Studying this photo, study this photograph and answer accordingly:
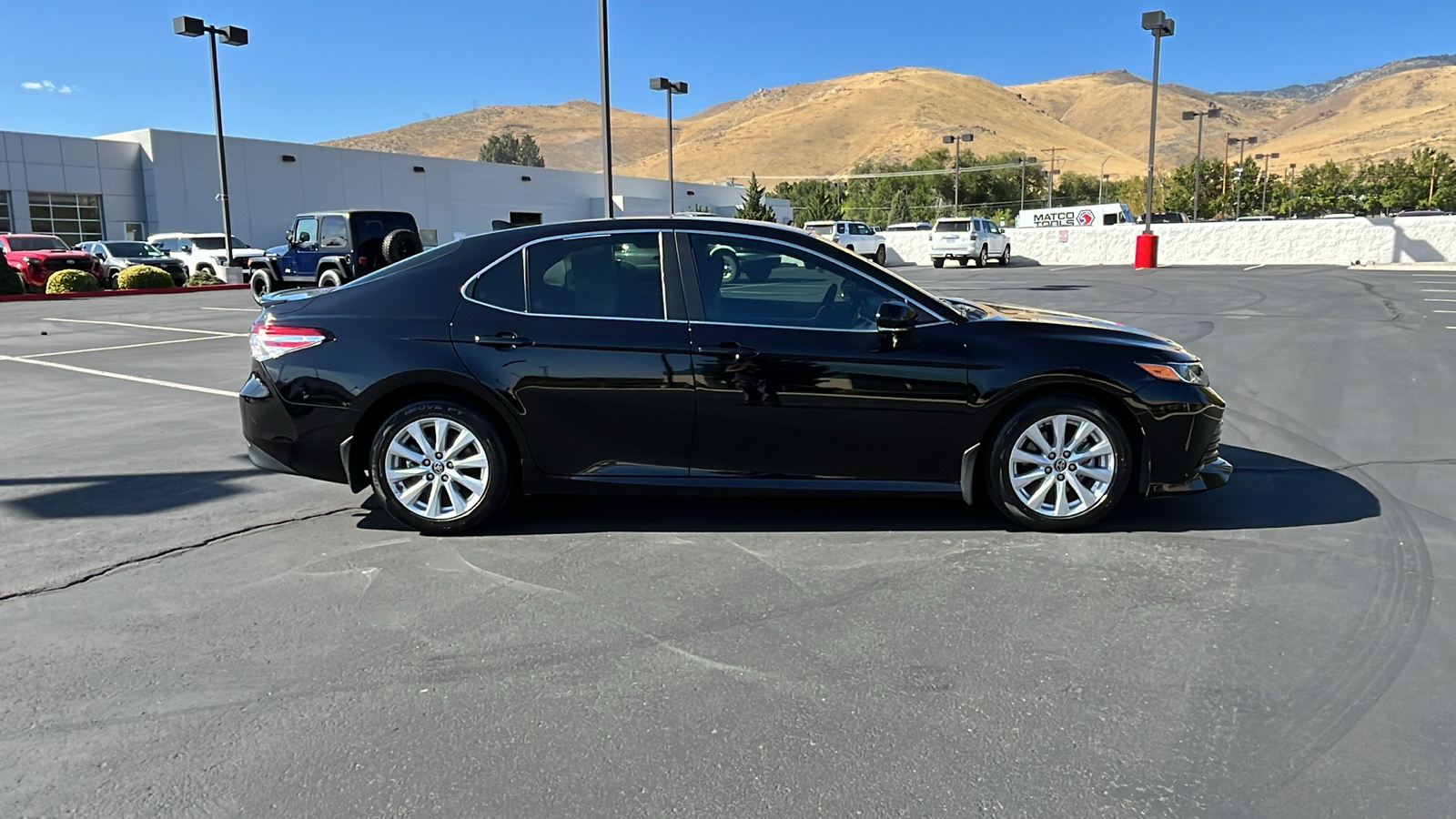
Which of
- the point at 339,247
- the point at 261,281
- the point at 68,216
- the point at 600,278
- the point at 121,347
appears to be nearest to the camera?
the point at 600,278

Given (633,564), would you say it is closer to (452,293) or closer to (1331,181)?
(452,293)

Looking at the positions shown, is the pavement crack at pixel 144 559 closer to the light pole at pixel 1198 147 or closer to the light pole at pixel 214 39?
the light pole at pixel 214 39

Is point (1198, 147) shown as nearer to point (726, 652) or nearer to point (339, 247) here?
point (339, 247)

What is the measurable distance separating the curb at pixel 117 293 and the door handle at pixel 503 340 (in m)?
25.2

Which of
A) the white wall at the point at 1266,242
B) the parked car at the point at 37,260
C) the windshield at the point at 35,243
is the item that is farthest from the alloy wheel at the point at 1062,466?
the white wall at the point at 1266,242

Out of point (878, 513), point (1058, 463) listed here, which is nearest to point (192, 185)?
point (878, 513)

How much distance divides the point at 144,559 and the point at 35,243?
29.6 meters

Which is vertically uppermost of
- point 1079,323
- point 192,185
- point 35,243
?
point 192,185

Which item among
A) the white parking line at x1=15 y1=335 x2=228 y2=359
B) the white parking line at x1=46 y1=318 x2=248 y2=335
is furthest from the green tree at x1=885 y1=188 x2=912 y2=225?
the white parking line at x1=15 y1=335 x2=228 y2=359

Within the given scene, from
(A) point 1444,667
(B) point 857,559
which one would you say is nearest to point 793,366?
(B) point 857,559

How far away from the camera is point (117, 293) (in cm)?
2689

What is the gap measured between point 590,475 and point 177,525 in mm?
2256

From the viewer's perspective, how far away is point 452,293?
5160mm

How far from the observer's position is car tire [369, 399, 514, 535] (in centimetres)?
507
